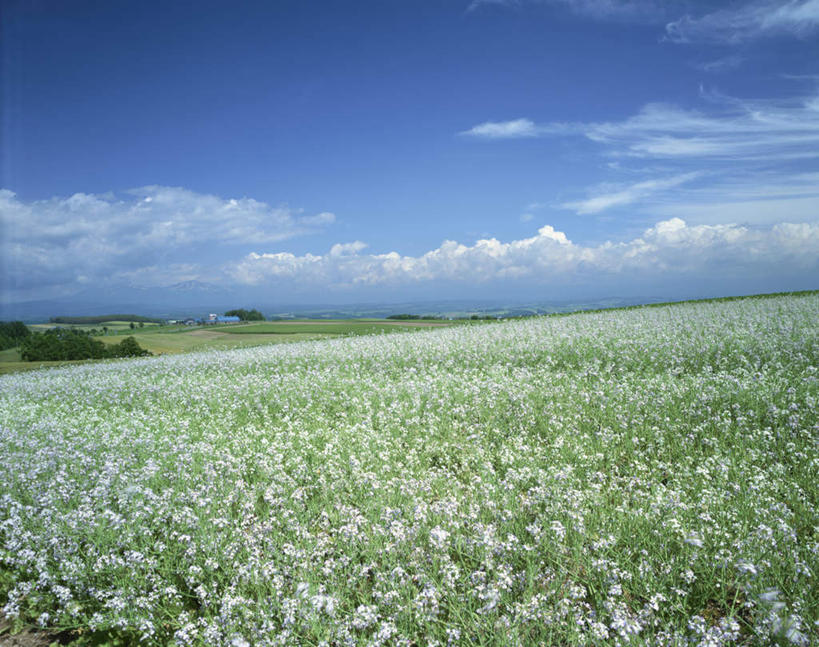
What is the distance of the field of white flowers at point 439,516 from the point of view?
3.46m

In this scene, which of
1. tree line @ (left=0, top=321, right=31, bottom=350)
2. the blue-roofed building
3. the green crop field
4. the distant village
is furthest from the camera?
the blue-roofed building

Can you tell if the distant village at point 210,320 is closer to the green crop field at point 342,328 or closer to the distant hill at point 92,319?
the green crop field at point 342,328

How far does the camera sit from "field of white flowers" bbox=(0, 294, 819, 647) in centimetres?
346

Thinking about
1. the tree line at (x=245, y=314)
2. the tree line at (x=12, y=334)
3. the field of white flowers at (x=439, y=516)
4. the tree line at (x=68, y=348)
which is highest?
the tree line at (x=245, y=314)

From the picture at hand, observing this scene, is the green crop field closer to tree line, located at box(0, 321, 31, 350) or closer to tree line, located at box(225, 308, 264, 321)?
tree line, located at box(225, 308, 264, 321)

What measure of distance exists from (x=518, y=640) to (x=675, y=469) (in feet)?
13.8

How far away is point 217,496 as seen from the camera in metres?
5.60

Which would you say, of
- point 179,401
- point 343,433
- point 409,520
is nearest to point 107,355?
point 179,401

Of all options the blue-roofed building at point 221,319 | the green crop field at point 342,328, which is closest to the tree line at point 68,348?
the green crop field at point 342,328

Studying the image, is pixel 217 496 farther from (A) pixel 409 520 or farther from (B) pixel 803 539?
(B) pixel 803 539

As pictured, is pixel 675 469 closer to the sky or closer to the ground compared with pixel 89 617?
closer to the sky

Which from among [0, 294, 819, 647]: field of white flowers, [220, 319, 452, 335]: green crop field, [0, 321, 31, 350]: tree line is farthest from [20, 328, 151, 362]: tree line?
[0, 294, 819, 647]: field of white flowers

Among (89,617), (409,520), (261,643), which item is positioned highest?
(409,520)

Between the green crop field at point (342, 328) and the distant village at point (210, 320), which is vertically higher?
the distant village at point (210, 320)
